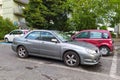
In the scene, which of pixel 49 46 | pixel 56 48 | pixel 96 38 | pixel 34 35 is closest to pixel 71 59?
pixel 56 48

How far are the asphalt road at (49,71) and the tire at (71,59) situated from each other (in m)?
0.21

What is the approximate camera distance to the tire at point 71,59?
24.5 feet

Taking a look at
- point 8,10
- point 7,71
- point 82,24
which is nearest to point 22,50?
point 7,71

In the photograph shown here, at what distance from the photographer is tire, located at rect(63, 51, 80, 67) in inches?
294

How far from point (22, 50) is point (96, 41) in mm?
4564

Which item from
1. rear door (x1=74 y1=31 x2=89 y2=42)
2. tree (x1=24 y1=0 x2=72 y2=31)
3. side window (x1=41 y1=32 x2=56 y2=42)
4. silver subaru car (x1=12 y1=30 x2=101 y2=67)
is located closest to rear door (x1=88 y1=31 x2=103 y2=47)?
rear door (x1=74 y1=31 x2=89 y2=42)

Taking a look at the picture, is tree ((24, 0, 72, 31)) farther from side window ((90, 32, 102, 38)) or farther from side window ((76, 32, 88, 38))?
side window ((90, 32, 102, 38))

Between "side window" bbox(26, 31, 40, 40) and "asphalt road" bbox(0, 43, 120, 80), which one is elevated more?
"side window" bbox(26, 31, 40, 40)

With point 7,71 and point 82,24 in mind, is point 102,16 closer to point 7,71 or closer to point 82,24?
point 82,24

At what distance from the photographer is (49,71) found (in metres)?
6.85

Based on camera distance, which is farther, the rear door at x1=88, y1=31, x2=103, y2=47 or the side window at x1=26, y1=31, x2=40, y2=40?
the rear door at x1=88, y1=31, x2=103, y2=47

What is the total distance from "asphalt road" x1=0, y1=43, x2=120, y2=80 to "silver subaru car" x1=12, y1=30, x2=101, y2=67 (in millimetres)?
339

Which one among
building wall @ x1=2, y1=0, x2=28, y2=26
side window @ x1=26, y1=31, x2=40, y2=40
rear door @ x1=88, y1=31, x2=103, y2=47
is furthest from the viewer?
building wall @ x1=2, y1=0, x2=28, y2=26

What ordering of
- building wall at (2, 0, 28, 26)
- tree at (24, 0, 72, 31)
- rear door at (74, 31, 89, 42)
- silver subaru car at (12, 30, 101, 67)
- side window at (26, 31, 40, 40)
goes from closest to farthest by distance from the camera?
silver subaru car at (12, 30, 101, 67) → side window at (26, 31, 40, 40) → rear door at (74, 31, 89, 42) → tree at (24, 0, 72, 31) → building wall at (2, 0, 28, 26)
